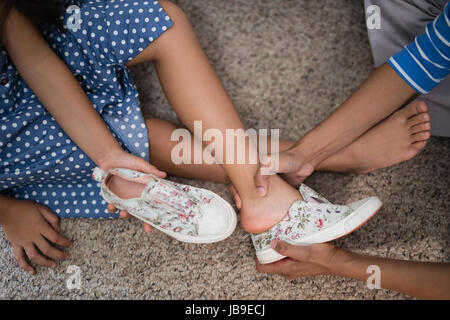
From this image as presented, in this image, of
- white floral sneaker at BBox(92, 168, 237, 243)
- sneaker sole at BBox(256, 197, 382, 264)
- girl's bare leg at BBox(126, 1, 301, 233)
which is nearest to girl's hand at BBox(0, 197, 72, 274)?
white floral sneaker at BBox(92, 168, 237, 243)

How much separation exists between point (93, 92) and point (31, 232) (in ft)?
0.97

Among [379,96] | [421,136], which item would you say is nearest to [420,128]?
[421,136]

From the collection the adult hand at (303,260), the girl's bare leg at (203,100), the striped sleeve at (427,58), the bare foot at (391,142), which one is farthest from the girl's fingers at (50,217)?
the striped sleeve at (427,58)

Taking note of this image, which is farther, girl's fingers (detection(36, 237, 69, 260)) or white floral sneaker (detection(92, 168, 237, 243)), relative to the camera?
girl's fingers (detection(36, 237, 69, 260))

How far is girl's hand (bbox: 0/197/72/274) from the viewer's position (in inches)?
27.7

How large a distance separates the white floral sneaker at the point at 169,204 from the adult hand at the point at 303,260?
4.0 inches

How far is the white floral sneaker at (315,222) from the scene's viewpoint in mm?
613

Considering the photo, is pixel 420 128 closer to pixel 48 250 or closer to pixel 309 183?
pixel 309 183

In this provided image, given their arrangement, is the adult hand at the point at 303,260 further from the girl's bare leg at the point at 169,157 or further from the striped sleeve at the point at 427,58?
the striped sleeve at the point at 427,58

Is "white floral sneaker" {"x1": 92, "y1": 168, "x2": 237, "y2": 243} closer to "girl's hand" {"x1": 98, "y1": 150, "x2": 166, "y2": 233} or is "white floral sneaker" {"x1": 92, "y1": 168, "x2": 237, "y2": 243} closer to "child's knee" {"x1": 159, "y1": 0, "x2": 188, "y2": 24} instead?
"girl's hand" {"x1": 98, "y1": 150, "x2": 166, "y2": 233}

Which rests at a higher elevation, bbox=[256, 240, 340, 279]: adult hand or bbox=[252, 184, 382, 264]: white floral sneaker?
bbox=[252, 184, 382, 264]: white floral sneaker

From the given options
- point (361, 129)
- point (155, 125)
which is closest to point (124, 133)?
point (155, 125)

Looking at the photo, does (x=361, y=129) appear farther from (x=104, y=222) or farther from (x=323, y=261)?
(x=104, y=222)
